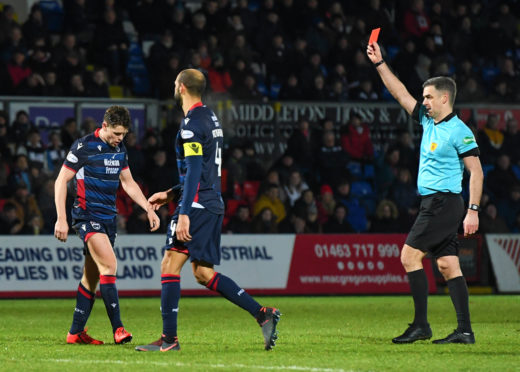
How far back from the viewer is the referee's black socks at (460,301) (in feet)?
30.9

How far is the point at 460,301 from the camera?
31.0 ft

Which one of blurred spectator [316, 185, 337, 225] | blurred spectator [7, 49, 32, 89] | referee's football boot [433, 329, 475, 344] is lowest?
blurred spectator [316, 185, 337, 225]

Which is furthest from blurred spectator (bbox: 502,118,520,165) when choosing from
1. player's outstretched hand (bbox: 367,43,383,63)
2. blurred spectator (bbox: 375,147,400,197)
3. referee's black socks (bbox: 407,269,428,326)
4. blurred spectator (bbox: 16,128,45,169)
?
referee's black socks (bbox: 407,269,428,326)

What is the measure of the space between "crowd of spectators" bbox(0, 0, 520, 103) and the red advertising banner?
13.7ft

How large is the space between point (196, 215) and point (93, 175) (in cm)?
154

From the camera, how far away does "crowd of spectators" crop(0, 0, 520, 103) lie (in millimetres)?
20266

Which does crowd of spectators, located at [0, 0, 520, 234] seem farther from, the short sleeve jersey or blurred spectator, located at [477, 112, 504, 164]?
the short sleeve jersey

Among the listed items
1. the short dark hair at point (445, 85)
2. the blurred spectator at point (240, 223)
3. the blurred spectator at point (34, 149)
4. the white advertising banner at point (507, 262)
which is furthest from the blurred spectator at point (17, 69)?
the short dark hair at point (445, 85)

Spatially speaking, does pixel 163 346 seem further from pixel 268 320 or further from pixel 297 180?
pixel 297 180

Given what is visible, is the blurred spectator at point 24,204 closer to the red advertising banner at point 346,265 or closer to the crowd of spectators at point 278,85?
the crowd of spectators at point 278,85

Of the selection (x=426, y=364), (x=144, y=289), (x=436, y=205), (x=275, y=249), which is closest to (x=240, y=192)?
(x=275, y=249)

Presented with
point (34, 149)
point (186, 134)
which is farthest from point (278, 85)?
point (186, 134)

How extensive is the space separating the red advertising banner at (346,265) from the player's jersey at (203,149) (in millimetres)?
10449

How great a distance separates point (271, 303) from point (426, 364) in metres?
8.91
